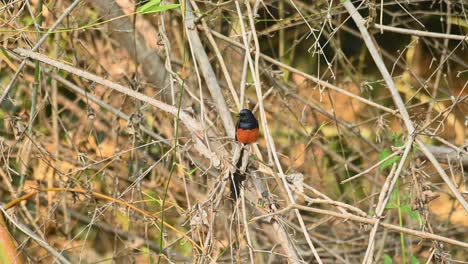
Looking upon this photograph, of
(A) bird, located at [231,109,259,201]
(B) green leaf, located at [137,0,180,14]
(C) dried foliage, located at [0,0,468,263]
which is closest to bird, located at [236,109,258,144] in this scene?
(A) bird, located at [231,109,259,201]

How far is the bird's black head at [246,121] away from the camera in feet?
9.84

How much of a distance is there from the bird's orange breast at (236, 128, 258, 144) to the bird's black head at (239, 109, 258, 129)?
1 centimetres

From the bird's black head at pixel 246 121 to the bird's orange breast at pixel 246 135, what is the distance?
0.01 meters

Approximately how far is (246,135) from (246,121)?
0.20 feet

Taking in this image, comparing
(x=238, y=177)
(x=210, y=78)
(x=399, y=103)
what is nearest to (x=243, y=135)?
(x=238, y=177)

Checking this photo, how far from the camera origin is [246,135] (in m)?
2.98

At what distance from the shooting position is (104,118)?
4.91 meters

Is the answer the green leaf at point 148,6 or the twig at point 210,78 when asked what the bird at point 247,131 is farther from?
the green leaf at point 148,6

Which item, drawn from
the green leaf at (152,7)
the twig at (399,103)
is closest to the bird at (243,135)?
the twig at (399,103)

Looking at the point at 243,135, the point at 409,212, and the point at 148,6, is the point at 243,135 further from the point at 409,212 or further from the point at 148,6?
the point at 148,6

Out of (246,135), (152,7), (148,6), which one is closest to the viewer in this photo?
(148,6)

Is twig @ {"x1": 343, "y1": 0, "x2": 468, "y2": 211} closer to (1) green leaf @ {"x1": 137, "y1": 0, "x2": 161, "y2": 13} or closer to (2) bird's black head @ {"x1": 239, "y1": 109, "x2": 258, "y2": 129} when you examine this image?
(2) bird's black head @ {"x1": 239, "y1": 109, "x2": 258, "y2": 129}

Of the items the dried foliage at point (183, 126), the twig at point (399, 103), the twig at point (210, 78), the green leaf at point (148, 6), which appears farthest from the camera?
the dried foliage at point (183, 126)

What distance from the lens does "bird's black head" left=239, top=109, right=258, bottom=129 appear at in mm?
2998
